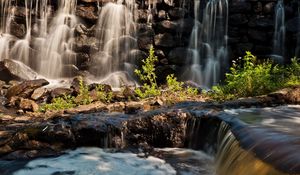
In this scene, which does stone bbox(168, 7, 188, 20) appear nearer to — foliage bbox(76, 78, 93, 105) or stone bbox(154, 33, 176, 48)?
stone bbox(154, 33, 176, 48)

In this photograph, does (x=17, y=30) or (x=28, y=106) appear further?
(x=17, y=30)

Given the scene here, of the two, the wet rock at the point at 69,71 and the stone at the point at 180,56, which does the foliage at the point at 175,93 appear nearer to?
the stone at the point at 180,56

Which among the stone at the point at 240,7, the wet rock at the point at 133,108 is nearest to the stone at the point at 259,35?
the stone at the point at 240,7

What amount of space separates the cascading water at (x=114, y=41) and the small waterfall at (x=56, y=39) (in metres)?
1.32

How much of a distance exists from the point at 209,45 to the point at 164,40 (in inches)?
79.2

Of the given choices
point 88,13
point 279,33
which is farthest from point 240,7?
point 88,13

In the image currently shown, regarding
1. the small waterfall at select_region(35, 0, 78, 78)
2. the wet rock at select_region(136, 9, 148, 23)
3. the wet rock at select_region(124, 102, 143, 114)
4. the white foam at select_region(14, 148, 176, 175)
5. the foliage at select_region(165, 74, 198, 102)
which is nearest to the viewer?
the white foam at select_region(14, 148, 176, 175)

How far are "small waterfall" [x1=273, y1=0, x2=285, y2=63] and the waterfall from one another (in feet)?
6.90

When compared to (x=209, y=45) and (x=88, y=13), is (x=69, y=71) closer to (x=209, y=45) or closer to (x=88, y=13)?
(x=88, y=13)

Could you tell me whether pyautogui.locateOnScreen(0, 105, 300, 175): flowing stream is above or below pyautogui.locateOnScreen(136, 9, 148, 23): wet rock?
below

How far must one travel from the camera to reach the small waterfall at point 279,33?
16.8 metres

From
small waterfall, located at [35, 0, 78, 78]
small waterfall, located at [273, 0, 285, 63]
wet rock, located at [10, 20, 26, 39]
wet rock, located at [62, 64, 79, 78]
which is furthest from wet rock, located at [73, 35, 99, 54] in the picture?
small waterfall, located at [273, 0, 285, 63]

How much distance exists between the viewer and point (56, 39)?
1800 centimetres

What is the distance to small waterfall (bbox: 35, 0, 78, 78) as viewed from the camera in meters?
17.5
